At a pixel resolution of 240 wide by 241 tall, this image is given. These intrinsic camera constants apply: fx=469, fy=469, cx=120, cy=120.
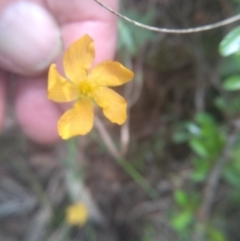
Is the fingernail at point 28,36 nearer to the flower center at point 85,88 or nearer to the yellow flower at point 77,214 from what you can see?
the flower center at point 85,88

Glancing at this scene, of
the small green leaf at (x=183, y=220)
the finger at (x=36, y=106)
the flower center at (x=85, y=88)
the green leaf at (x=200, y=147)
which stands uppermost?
the flower center at (x=85, y=88)

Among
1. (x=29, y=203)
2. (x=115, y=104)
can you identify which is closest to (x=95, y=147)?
(x=29, y=203)

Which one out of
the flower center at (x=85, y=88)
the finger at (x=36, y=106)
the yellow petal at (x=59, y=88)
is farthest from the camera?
the finger at (x=36, y=106)

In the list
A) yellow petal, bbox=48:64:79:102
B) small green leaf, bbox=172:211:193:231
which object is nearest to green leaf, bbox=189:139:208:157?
small green leaf, bbox=172:211:193:231

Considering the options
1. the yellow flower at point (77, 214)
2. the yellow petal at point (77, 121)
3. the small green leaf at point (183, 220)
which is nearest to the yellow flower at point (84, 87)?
the yellow petal at point (77, 121)

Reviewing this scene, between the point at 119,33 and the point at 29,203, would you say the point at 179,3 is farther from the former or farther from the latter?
the point at 29,203

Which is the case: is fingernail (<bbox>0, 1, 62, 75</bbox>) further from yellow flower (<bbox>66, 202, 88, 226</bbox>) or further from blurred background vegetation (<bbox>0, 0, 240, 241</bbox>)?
yellow flower (<bbox>66, 202, 88, 226</bbox>)

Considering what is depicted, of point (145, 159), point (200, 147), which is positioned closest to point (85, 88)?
point (200, 147)

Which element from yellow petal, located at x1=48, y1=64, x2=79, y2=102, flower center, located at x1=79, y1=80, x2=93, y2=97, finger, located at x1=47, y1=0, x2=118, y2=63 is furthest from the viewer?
finger, located at x1=47, y1=0, x2=118, y2=63
